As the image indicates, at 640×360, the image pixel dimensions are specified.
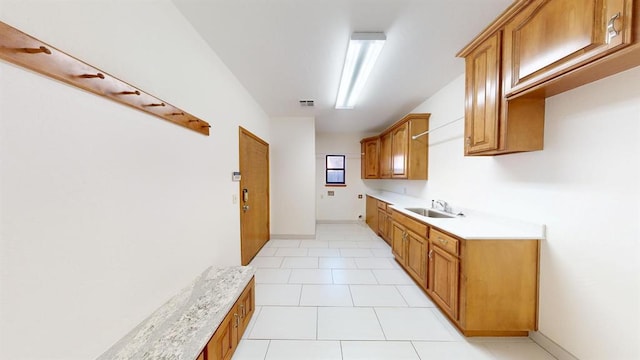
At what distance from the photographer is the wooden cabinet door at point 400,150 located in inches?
151

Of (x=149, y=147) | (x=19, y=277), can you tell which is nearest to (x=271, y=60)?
(x=149, y=147)

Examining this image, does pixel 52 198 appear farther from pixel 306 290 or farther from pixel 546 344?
pixel 546 344

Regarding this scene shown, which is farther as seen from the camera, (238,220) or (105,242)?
(238,220)

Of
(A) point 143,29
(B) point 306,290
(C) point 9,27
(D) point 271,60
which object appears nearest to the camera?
(C) point 9,27

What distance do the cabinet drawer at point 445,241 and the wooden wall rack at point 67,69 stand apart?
2.57 m

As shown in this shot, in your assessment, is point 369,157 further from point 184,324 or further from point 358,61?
point 184,324

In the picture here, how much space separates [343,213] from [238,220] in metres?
3.89

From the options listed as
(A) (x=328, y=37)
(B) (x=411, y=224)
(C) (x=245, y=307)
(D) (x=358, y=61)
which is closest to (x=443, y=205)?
(B) (x=411, y=224)

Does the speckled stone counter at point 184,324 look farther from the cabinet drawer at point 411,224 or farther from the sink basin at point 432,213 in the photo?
the sink basin at point 432,213

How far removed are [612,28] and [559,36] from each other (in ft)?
0.90

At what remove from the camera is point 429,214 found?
128 inches

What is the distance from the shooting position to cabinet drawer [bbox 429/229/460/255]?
192 cm

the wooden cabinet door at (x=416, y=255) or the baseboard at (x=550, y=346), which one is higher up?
the wooden cabinet door at (x=416, y=255)

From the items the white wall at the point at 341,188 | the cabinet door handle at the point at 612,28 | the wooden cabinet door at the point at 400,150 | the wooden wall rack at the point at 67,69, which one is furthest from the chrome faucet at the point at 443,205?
the wooden wall rack at the point at 67,69
